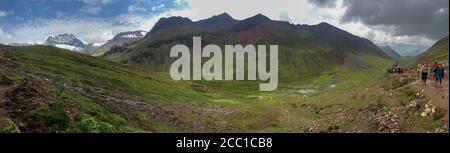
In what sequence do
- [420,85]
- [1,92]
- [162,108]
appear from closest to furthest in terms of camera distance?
1. [1,92]
2. [420,85]
3. [162,108]

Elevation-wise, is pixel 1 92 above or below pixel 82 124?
above

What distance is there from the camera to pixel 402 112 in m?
44.0

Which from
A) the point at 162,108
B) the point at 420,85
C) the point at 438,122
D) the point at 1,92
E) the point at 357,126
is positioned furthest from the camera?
the point at 162,108

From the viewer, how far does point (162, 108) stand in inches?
3061

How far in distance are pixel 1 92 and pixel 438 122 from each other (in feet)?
110

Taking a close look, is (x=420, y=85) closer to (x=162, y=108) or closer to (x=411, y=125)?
(x=411, y=125)

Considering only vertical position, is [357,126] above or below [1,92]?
below
